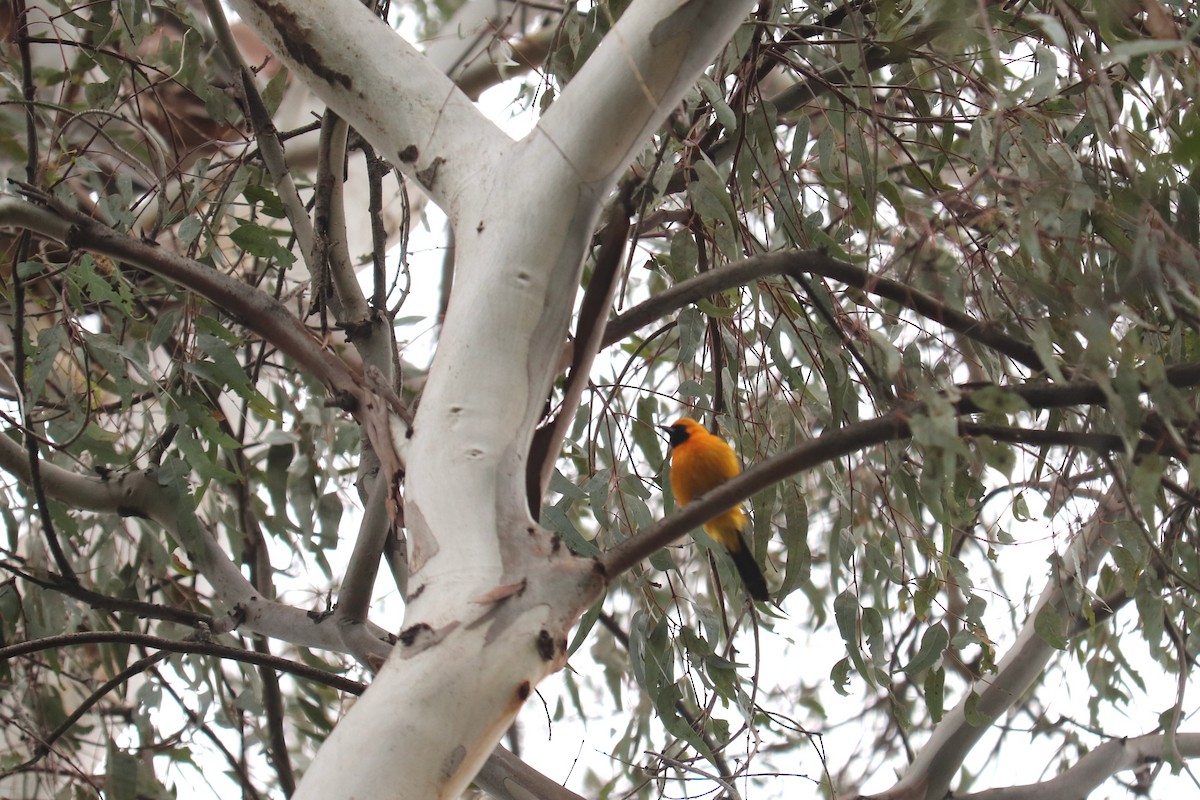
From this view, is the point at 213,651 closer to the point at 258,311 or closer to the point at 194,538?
the point at 194,538

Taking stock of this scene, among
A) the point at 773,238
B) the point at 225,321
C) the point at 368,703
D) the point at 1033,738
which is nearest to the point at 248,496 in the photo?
the point at 225,321

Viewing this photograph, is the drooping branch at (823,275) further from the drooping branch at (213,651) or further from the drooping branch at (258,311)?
the drooping branch at (213,651)

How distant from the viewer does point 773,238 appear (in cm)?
196

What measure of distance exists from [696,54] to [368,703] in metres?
0.64

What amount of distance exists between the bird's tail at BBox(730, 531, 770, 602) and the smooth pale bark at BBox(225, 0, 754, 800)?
85 centimetres

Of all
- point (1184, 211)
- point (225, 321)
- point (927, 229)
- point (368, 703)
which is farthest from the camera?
point (225, 321)

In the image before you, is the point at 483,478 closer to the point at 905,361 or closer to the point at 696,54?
the point at 696,54

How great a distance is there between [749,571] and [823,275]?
759 millimetres

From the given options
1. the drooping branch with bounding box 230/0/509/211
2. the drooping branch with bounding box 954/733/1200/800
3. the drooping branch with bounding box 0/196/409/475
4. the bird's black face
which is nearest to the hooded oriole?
the bird's black face

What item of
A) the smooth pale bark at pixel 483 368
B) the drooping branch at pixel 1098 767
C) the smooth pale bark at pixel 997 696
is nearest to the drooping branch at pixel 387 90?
the smooth pale bark at pixel 483 368

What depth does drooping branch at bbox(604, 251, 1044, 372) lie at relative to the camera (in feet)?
3.51

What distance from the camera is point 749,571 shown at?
178cm

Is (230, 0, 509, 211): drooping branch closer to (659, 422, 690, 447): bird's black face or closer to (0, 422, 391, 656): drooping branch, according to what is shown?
(0, 422, 391, 656): drooping branch

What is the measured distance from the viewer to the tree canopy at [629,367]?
36.0 inches
